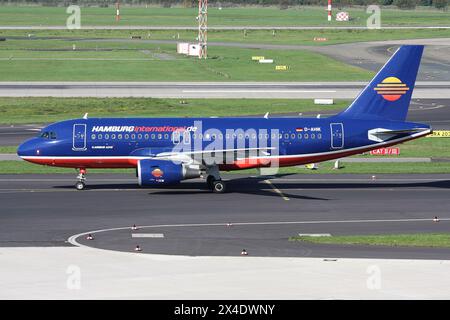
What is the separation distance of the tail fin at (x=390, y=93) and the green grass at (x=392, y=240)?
15490 mm

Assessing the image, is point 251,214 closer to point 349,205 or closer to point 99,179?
point 349,205

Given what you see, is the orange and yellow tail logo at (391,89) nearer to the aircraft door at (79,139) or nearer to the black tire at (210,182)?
the black tire at (210,182)

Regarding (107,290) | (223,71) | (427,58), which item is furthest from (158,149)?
(427,58)

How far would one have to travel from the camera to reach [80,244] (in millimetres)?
44375

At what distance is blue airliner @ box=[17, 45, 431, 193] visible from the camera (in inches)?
2320

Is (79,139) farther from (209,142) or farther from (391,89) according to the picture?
(391,89)

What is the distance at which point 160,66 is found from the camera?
466ft

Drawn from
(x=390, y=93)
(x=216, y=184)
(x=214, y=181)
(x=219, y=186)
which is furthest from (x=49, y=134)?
(x=390, y=93)

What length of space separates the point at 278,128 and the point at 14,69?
83.6 metres

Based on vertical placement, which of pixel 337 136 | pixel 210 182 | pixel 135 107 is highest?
pixel 337 136

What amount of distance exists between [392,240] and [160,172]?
16.8 metres

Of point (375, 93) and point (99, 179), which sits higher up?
point (375, 93)

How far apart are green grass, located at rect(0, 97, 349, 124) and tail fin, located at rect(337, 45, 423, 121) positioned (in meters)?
36.1

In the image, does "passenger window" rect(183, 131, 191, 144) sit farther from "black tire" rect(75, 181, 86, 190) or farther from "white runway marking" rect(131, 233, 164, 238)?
"white runway marking" rect(131, 233, 164, 238)
